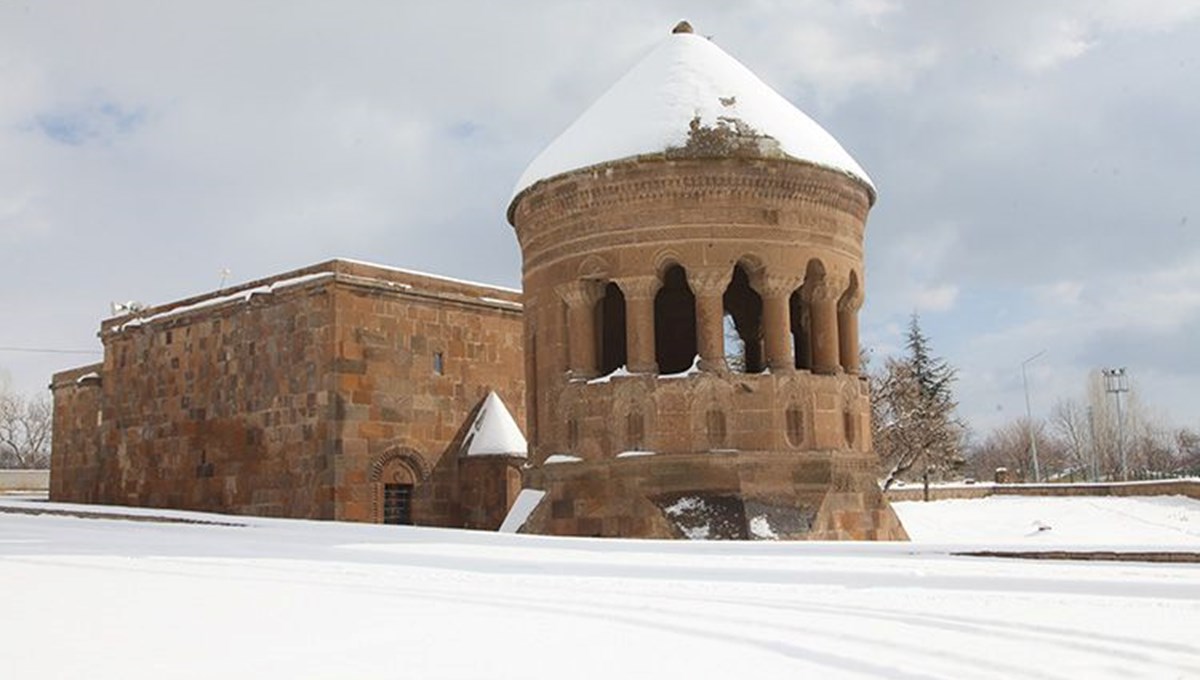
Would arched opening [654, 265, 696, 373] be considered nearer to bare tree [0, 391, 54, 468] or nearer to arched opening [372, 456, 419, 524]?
arched opening [372, 456, 419, 524]

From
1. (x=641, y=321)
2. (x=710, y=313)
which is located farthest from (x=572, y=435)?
(x=710, y=313)

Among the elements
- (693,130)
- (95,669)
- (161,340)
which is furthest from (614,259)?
(161,340)

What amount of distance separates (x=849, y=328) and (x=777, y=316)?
5.77 ft

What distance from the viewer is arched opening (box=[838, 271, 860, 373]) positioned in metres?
17.1

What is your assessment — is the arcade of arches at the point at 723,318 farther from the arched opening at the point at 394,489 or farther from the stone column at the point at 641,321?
the arched opening at the point at 394,489

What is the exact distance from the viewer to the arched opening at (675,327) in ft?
65.6

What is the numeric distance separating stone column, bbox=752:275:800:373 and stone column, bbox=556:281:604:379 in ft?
7.35

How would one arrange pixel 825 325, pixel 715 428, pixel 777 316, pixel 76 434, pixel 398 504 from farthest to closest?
pixel 76 434
pixel 398 504
pixel 825 325
pixel 777 316
pixel 715 428

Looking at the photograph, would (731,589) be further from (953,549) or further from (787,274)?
(787,274)

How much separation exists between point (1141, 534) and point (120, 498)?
21.7 m

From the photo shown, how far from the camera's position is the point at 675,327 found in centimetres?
2006

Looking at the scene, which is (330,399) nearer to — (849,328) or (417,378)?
(417,378)

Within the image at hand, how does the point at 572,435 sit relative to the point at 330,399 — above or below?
below

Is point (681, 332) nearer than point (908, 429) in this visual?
Yes
